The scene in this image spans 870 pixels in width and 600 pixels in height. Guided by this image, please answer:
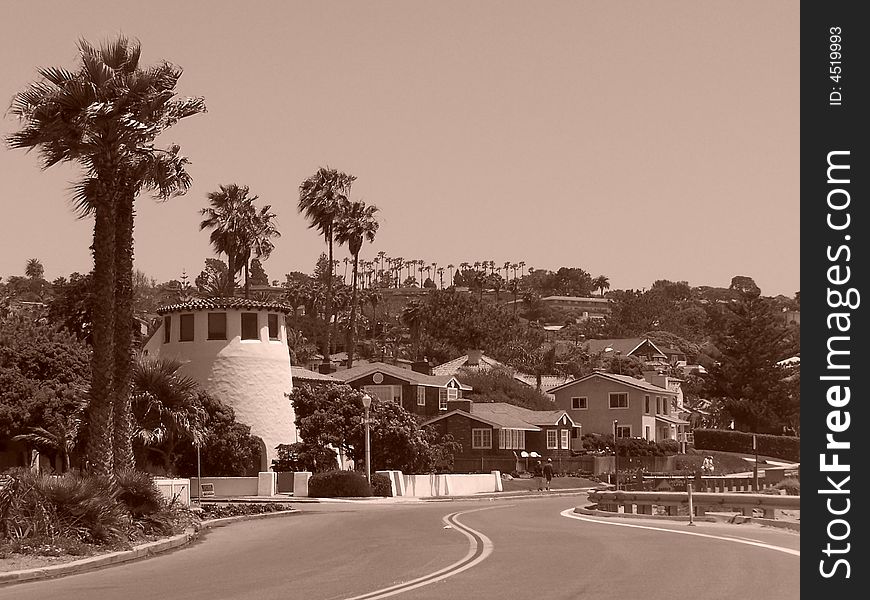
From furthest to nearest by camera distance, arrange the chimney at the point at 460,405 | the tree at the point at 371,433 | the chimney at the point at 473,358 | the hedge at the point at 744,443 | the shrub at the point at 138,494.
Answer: the chimney at the point at 473,358
the hedge at the point at 744,443
the chimney at the point at 460,405
the tree at the point at 371,433
the shrub at the point at 138,494

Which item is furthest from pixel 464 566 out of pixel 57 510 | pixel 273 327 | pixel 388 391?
pixel 388 391

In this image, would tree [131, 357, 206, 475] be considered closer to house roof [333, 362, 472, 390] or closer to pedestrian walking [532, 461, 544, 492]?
pedestrian walking [532, 461, 544, 492]

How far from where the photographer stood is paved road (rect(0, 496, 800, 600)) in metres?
15.6

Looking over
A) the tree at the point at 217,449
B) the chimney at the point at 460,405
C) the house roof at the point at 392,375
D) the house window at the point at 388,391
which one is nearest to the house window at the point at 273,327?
the tree at the point at 217,449

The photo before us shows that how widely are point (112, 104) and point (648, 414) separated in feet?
253

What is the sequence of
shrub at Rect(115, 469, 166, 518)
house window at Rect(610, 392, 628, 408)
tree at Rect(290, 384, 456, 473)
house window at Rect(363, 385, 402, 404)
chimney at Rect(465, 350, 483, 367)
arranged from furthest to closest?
1. chimney at Rect(465, 350, 483, 367)
2. house window at Rect(610, 392, 628, 408)
3. house window at Rect(363, 385, 402, 404)
4. tree at Rect(290, 384, 456, 473)
5. shrub at Rect(115, 469, 166, 518)

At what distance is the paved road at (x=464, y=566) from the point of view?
15602mm

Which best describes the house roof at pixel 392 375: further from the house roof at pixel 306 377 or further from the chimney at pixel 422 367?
the house roof at pixel 306 377

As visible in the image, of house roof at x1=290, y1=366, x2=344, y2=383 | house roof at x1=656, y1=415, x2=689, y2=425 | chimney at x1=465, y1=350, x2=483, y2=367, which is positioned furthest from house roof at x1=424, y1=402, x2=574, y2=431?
chimney at x1=465, y1=350, x2=483, y2=367

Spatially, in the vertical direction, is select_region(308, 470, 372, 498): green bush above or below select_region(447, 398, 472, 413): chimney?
below

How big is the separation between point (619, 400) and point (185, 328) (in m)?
46.4

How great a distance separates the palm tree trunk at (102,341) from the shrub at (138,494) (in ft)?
6.37

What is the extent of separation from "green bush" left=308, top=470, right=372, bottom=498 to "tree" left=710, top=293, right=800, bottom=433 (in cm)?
6265

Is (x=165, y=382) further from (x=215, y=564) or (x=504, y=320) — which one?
(x=504, y=320)
